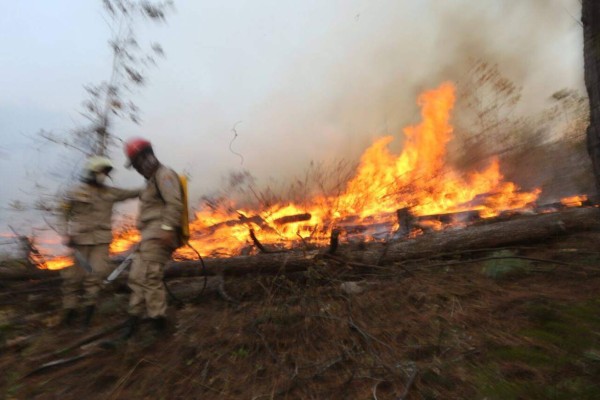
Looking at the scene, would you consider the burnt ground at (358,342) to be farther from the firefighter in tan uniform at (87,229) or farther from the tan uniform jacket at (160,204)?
the tan uniform jacket at (160,204)

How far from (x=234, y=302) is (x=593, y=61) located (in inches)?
198

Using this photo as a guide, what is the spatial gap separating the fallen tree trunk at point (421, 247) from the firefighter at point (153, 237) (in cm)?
149

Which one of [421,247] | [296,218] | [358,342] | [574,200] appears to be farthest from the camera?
[574,200]

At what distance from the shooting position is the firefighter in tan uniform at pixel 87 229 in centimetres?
438

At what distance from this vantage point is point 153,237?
376 cm

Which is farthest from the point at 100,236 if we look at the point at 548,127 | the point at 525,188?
the point at 548,127

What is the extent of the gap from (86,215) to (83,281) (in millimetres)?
834

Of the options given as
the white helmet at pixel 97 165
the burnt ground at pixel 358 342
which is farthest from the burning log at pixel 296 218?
the white helmet at pixel 97 165

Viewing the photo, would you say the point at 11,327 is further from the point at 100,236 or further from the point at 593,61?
the point at 593,61

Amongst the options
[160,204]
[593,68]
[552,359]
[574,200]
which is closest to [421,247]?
[552,359]

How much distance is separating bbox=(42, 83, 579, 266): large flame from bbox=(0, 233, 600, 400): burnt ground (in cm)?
189

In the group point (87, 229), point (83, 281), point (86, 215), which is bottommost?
point (83, 281)

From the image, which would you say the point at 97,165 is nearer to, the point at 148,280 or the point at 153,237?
the point at 153,237

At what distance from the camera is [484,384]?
2459 millimetres
